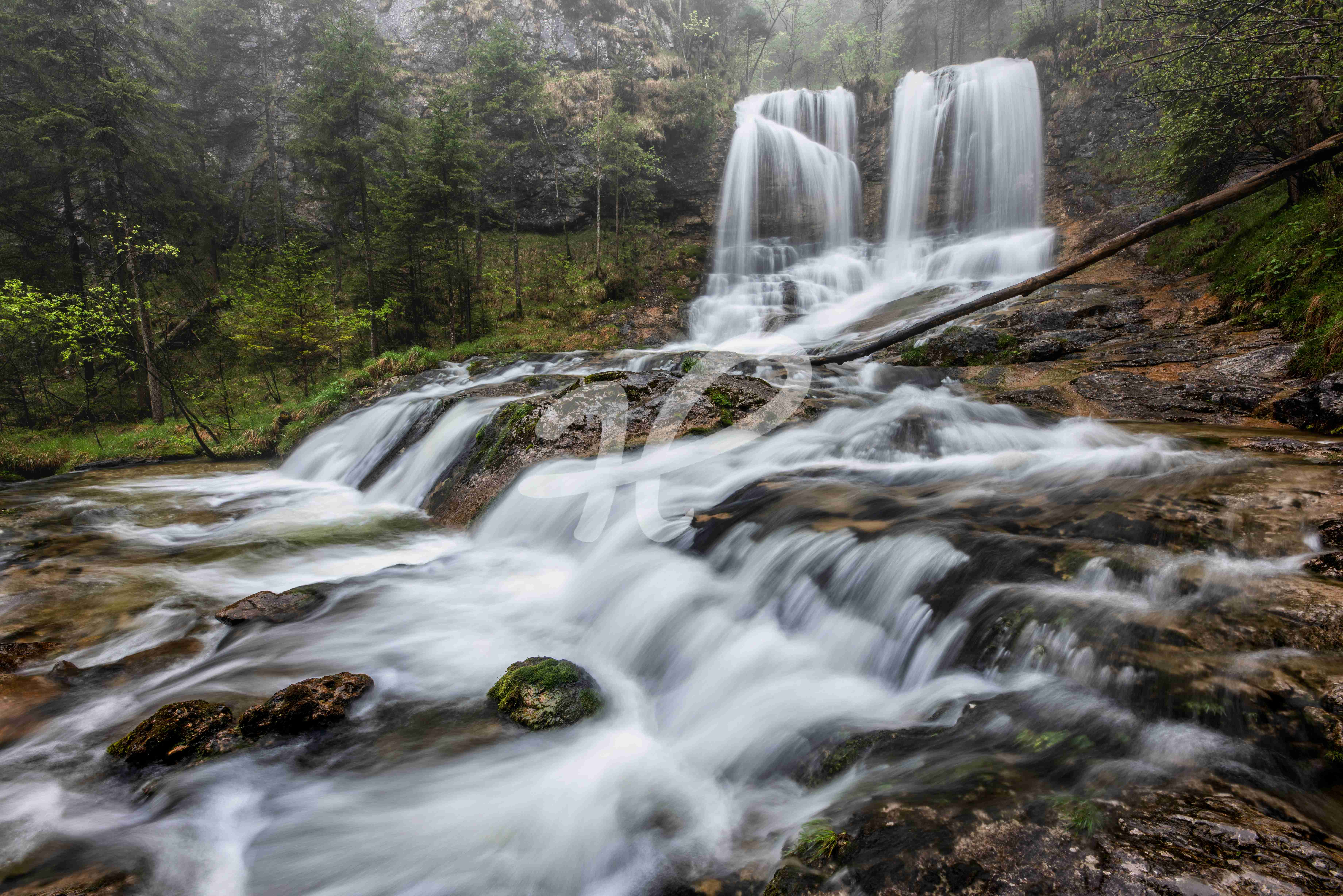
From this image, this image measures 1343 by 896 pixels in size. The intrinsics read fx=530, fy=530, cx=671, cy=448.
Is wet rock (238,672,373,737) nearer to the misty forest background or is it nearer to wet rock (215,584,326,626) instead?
wet rock (215,584,326,626)

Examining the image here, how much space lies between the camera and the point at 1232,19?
5.39m

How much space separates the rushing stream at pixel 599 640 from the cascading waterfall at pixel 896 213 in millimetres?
9376

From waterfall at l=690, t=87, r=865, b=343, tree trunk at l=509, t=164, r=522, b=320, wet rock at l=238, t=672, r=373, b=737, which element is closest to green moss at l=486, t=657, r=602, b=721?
wet rock at l=238, t=672, r=373, b=737

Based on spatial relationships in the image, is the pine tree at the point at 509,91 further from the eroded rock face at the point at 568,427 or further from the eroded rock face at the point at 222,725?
the eroded rock face at the point at 222,725

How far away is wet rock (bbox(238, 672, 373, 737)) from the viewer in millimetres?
2824

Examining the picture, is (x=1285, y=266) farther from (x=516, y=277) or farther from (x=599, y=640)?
(x=516, y=277)

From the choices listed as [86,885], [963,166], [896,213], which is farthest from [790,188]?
[86,885]

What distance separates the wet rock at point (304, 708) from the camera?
9.27 ft

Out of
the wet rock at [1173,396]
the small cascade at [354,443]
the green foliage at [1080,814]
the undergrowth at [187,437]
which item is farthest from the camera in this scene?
the undergrowth at [187,437]

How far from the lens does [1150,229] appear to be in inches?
171

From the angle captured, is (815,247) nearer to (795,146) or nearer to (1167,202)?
(795,146)

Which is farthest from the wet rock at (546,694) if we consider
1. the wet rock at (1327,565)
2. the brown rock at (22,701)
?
the wet rock at (1327,565)

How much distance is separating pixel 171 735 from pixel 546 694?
1.85 metres

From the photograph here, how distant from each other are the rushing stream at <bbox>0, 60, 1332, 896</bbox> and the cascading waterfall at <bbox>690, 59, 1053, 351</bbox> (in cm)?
938
